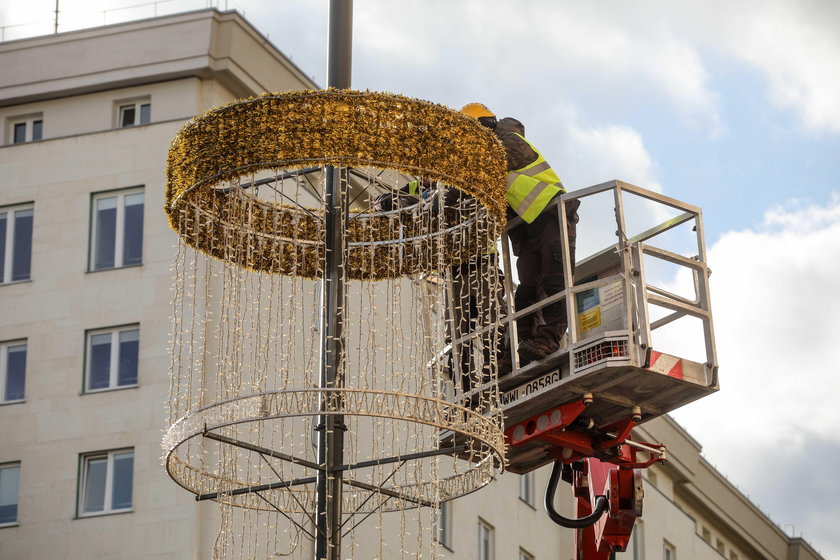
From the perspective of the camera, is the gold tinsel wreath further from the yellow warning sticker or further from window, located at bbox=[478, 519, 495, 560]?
window, located at bbox=[478, 519, 495, 560]

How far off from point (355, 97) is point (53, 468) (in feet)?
82.1

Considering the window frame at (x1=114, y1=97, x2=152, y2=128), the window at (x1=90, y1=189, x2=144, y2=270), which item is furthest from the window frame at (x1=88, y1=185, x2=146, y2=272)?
the window frame at (x1=114, y1=97, x2=152, y2=128)

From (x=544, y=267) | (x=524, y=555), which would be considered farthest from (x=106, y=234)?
(x=544, y=267)

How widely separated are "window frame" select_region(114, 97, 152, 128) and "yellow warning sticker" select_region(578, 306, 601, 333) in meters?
23.9

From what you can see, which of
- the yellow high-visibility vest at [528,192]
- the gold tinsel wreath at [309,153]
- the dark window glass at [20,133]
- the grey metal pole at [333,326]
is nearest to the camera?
the grey metal pole at [333,326]

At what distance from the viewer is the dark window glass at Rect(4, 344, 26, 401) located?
4000 cm

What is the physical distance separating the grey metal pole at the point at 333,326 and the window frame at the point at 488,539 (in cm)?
3007

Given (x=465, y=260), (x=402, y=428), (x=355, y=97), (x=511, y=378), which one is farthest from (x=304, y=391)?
(x=402, y=428)

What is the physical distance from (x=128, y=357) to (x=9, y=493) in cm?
364

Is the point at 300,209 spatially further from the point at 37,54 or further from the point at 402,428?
the point at 37,54

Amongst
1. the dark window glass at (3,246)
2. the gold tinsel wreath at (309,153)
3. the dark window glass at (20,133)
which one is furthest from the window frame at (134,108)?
the gold tinsel wreath at (309,153)

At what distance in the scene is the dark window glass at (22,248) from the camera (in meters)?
41.0

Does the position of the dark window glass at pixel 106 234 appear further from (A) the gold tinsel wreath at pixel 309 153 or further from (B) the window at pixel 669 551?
(A) the gold tinsel wreath at pixel 309 153

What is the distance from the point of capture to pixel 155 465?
37531 mm
